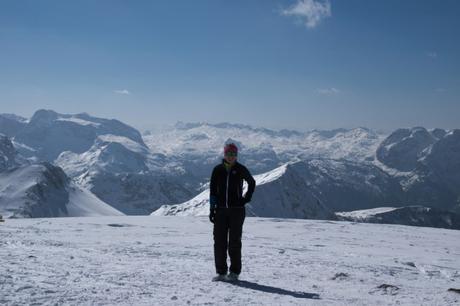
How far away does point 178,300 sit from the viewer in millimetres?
7168

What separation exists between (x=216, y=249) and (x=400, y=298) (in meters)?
3.58

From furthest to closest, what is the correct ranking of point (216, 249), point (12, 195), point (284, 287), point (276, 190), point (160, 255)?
point (276, 190), point (12, 195), point (160, 255), point (216, 249), point (284, 287)

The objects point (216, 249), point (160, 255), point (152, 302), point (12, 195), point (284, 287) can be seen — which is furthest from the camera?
point (12, 195)

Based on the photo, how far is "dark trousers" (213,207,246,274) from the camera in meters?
9.27

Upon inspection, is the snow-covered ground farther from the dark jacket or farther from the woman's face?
the woman's face

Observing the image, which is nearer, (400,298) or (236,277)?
(400,298)

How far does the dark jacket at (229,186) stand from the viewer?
932 cm

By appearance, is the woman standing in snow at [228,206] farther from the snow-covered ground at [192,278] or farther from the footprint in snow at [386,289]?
the footprint in snow at [386,289]

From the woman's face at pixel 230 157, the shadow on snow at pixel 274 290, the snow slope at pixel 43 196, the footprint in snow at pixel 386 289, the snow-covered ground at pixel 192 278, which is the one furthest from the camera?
the snow slope at pixel 43 196

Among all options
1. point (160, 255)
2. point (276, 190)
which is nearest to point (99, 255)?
point (160, 255)

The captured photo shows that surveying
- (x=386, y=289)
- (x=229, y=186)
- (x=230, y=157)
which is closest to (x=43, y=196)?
(x=229, y=186)

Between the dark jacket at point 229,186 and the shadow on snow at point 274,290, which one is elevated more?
the dark jacket at point 229,186

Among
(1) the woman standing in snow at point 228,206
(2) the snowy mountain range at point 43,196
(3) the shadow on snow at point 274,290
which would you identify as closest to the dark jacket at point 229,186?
(1) the woman standing in snow at point 228,206

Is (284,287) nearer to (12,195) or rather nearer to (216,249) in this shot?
(216,249)
